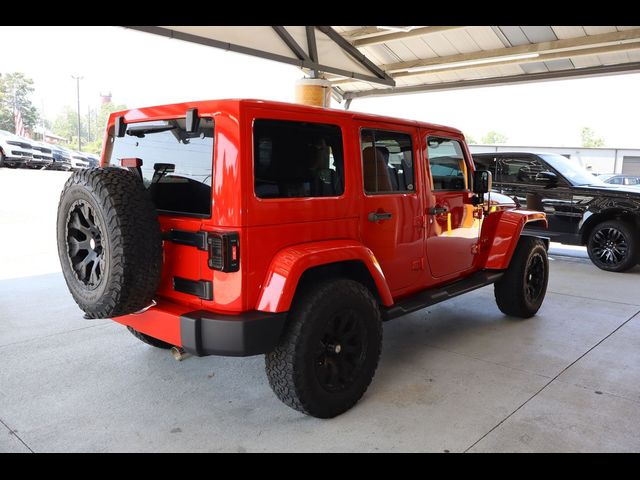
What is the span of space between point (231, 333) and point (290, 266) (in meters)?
0.44

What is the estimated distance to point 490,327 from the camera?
4.50 meters

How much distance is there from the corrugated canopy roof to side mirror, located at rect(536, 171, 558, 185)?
2569mm

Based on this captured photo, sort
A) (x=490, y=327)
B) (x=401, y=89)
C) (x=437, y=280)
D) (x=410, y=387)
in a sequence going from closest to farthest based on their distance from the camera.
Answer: (x=410, y=387), (x=437, y=280), (x=490, y=327), (x=401, y=89)

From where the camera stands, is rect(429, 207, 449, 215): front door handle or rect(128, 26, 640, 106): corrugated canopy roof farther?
rect(128, 26, 640, 106): corrugated canopy roof

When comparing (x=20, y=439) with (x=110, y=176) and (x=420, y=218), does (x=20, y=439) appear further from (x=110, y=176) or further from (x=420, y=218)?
(x=420, y=218)

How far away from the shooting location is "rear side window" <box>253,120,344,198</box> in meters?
2.53

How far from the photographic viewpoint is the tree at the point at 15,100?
20.4 metres

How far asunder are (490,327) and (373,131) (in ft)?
7.61

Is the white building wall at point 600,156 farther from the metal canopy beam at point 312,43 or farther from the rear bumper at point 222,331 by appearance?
the rear bumper at point 222,331

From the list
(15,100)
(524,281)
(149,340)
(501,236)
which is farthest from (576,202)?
(15,100)

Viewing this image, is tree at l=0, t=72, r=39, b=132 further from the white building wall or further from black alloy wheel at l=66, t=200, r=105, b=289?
the white building wall

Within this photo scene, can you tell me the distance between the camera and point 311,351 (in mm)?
2641

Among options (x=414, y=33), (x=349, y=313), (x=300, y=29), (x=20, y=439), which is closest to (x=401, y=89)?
(x=414, y=33)

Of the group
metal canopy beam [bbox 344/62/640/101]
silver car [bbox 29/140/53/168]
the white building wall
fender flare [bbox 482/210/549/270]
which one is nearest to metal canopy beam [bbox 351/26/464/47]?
metal canopy beam [bbox 344/62/640/101]
